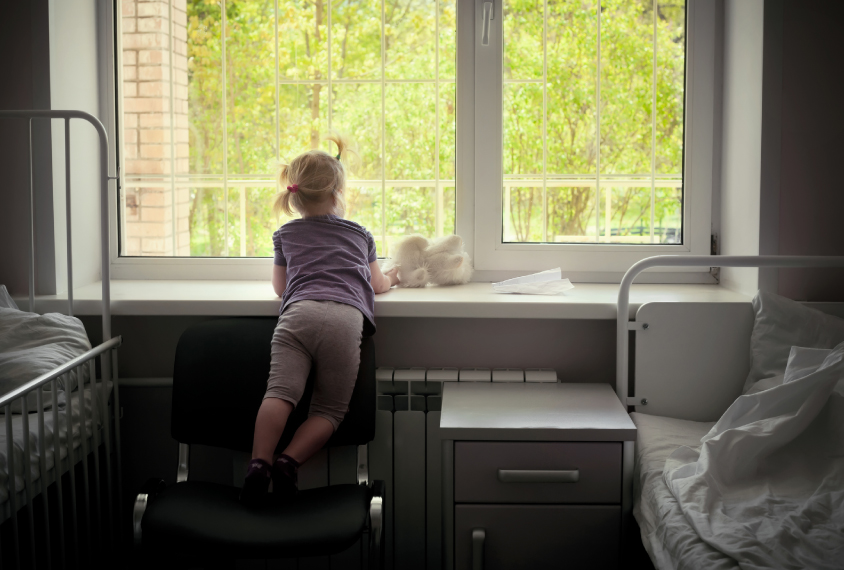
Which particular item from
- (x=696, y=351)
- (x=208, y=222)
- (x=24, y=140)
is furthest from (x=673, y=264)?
(x=24, y=140)

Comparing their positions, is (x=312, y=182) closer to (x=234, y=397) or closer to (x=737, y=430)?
(x=234, y=397)

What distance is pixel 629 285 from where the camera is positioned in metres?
1.63

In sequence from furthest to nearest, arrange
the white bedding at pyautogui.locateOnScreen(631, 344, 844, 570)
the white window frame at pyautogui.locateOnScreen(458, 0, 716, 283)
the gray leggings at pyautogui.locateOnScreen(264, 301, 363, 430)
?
the white window frame at pyautogui.locateOnScreen(458, 0, 716, 283) < the gray leggings at pyautogui.locateOnScreen(264, 301, 363, 430) < the white bedding at pyautogui.locateOnScreen(631, 344, 844, 570)

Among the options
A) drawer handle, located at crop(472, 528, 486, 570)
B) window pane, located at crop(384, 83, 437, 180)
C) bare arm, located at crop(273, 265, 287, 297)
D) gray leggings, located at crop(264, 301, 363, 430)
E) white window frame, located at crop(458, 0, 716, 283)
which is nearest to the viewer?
drawer handle, located at crop(472, 528, 486, 570)

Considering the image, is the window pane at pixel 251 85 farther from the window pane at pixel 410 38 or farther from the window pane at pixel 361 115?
the window pane at pixel 410 38

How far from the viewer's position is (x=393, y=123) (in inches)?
82.7

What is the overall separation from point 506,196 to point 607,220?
12.5 inches

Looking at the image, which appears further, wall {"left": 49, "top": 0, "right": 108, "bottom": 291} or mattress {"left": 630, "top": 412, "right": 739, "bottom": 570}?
wall {"left": 49, "top": 0, "right": 108, "bottom": 291}

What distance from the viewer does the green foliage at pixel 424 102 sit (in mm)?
2033

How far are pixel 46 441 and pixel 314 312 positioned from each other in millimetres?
619

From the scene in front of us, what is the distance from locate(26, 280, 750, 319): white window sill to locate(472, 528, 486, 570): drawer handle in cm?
53

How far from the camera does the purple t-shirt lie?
1.63 m

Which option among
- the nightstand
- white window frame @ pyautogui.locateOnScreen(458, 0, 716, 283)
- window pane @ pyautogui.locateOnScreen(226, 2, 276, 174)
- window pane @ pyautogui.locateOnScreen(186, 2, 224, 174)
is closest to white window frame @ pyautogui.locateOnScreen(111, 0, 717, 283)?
white window frame @ pyautogui.locateOnScreen(458, 0, 716, 283)

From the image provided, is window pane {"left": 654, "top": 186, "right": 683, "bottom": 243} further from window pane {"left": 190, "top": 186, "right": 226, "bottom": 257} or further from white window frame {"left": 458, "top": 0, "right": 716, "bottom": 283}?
window pane {"left": 190, "top": 186, "right": 226, "bottom": 257}
